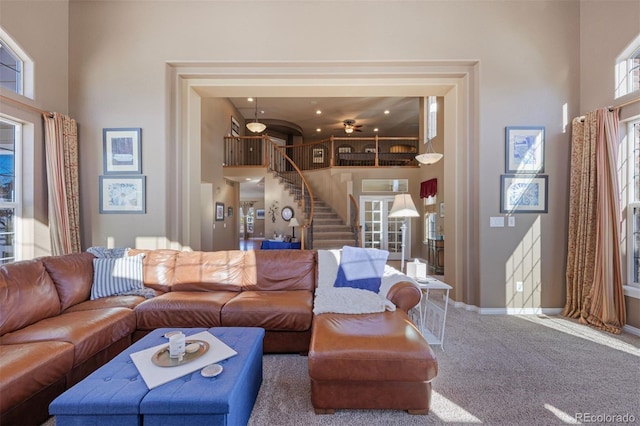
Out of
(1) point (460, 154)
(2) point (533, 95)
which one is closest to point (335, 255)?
(1) point (460, 154)

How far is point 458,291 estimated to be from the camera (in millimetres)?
4043

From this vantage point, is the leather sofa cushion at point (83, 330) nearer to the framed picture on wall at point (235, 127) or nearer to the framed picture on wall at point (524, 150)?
the framed picture on wall at point (524, 150)

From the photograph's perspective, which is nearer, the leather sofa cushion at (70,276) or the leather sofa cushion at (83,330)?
the leather sofa cushion at (83,330)

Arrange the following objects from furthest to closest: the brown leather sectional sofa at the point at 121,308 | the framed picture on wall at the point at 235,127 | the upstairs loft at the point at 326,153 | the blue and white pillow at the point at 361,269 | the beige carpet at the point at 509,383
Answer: the framed picture on wall at the point at 235,127 < the upstairs loft at the point at 326,153 < the blue and white pillow at the point at 361,269 < the beige carpet at the point at 509,383 < the brown leather sectional sofa at the point at 121,308

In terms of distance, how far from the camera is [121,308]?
2.59 meters

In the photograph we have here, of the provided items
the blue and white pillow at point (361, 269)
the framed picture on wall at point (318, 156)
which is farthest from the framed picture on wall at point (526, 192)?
the framed picture on wall at point (318, 156)

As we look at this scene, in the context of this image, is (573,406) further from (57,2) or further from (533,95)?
(57,2)

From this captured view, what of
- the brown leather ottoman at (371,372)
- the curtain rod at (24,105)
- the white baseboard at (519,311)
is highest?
the curtain rod at (24,105)

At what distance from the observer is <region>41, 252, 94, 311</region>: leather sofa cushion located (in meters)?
2.60

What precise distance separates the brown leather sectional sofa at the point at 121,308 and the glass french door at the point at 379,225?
18.6 feet

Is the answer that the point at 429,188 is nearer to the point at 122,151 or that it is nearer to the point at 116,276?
the point at 122,151

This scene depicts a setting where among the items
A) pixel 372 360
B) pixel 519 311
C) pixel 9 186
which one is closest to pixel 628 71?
pixel 519 311

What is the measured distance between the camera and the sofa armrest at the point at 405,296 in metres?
2.54

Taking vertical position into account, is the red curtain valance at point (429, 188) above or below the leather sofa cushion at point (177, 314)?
above
